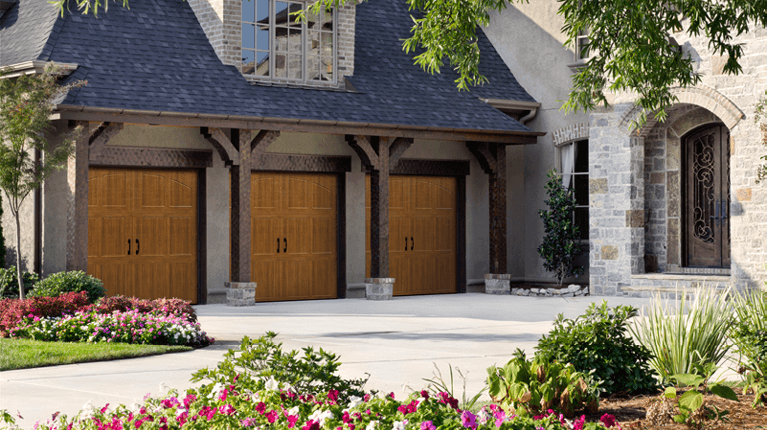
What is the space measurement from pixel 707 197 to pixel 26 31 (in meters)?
12.0

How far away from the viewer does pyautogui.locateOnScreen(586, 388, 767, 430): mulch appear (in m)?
5.59

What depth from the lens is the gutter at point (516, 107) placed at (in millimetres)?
19234

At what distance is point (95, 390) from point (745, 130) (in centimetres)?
1163

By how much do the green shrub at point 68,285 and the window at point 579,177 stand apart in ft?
31.8

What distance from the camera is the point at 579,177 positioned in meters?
19.2

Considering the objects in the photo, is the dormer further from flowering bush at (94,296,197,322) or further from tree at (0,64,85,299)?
flowering bush at (94,296,197,322)

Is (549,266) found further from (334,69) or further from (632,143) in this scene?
(334,69)

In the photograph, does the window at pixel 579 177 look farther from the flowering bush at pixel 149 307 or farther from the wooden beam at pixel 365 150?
the flowering bush at pixel 149 307

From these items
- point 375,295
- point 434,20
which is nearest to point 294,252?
point 375,295

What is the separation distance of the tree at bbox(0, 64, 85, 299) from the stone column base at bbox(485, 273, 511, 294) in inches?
347

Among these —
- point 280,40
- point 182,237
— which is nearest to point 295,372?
point 182,237

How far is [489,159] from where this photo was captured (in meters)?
18.9

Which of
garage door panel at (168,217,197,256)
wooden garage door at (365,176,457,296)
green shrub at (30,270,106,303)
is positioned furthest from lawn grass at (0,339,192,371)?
wooden garage door at (365,176,457,296)

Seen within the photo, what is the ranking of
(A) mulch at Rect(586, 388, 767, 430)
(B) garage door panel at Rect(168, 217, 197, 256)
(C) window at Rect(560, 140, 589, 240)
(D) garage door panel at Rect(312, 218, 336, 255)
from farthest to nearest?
1. (C) window at Rect(560, 140, 589, 240)
2. (D) garage door panel at Rect(312, 218, 336, 255)
3. (B) garage door panel at Rect(168, 217, 197, 256)
4. (A) mulch at Rect(586, 388, 767, 430)
